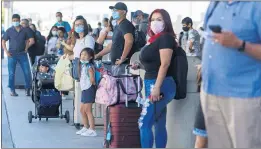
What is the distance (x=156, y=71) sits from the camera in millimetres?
6930

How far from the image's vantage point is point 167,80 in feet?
22.7

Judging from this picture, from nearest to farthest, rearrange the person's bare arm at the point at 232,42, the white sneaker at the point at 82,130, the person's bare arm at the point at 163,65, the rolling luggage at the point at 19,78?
1. the person's bare arm at the point at 232,42
2. the person's bare arm at the point at 163,65
3. the white sneaker at the point at 82,130
4. the rolling luggage at the point at 19,78

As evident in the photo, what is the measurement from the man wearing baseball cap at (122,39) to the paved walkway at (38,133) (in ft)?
3.92

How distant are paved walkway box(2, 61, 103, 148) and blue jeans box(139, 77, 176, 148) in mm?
1637

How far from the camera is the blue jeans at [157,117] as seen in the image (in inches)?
271

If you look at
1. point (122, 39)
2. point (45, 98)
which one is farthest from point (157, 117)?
point (45, 98)

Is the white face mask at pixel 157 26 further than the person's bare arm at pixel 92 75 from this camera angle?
No

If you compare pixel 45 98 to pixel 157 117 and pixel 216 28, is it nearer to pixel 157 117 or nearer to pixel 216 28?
pixel 157 117

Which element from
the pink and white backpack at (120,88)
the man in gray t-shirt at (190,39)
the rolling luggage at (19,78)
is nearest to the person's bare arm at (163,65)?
the pink and white backpack at (120,88)

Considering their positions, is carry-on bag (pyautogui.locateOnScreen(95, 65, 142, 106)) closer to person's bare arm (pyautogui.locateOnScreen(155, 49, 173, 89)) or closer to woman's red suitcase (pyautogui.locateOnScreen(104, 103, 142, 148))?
woman's red suitcase (pyautogui.locateOnScreen(104, 103, 142, 148))

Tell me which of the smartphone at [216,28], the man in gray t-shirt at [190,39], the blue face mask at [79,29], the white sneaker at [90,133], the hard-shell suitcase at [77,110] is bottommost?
the white sneaker at [90,133]

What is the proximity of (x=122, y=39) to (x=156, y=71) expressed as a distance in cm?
226

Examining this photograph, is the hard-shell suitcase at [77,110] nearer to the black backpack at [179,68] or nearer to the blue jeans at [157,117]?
the blue jeans at [157,117]

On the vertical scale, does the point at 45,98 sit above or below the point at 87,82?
below
